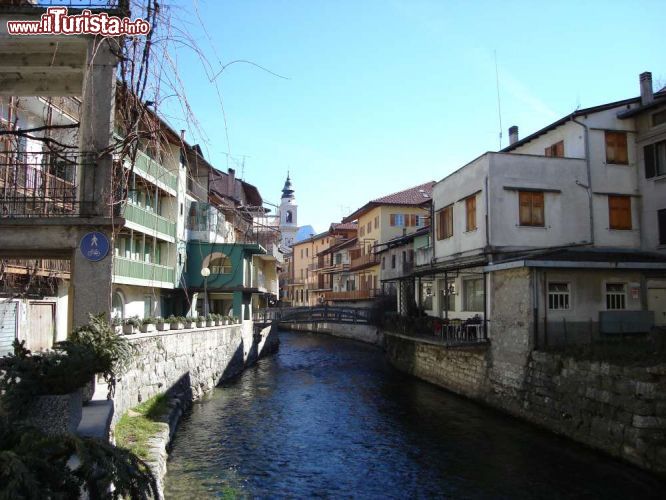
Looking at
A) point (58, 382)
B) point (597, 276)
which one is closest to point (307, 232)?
point (597, 276)

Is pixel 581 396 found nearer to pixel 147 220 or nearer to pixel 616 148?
pixel 616 148

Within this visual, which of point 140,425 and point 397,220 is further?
point 397,220

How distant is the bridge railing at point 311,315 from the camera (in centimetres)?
4174

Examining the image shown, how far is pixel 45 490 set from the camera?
11.1 feet

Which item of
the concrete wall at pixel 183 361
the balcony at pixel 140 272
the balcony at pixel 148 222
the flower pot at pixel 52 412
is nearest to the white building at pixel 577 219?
the concrete wall at pixel 183 361

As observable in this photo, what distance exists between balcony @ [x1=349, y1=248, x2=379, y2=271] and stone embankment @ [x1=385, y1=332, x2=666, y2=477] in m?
30.5

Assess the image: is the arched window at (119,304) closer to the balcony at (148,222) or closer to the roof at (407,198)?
the balcony at (148,222)

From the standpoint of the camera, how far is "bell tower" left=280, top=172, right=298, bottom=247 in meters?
117

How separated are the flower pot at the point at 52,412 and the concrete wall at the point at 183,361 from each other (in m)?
3.59

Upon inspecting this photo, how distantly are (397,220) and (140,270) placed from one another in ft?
105

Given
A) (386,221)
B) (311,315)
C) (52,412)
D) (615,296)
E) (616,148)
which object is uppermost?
(386,221)

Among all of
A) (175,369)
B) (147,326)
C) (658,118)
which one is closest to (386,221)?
(658,118)

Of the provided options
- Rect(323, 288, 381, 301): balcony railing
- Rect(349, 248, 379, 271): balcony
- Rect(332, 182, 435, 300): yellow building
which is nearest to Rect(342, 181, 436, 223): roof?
Rect(332, 182, 435, 300): yellow building

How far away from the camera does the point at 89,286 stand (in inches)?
360
